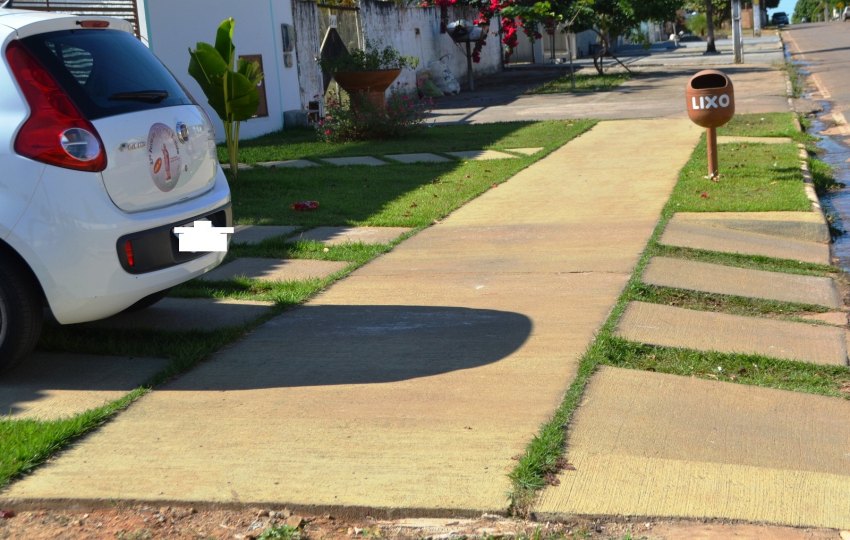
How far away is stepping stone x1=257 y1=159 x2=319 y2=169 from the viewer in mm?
13742

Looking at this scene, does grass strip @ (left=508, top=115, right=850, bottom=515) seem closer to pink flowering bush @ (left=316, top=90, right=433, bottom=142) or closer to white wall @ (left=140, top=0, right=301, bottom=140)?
pink flowering bush @ (left=316, top=90, right=433, bottom=142)

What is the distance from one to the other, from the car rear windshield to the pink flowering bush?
10801mm

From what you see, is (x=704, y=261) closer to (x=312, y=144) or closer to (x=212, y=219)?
(x=212, y=219)

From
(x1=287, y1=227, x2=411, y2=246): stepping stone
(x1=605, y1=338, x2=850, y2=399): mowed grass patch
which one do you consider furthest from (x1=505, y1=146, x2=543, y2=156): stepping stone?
(x1=605, y1=338, x2=850, y2=399): mowed grass patch

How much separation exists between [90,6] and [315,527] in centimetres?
1188

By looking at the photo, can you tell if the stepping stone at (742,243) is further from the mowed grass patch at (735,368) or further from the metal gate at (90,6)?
the metal gate at (90,6)

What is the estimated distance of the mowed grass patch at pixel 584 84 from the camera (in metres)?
27.5

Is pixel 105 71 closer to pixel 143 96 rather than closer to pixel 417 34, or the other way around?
pixel 143 96

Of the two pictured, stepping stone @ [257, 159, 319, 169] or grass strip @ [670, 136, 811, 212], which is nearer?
grass strip @ [670, 136, 811, 212]

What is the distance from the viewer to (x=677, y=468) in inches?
157

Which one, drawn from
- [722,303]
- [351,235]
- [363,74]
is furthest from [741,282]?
[363,74]

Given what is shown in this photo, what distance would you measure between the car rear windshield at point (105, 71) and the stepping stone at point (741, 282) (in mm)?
3240

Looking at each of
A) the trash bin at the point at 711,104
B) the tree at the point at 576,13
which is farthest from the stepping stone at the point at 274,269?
the tree at the point at 576,13

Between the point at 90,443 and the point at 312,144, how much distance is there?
12.4 metres
